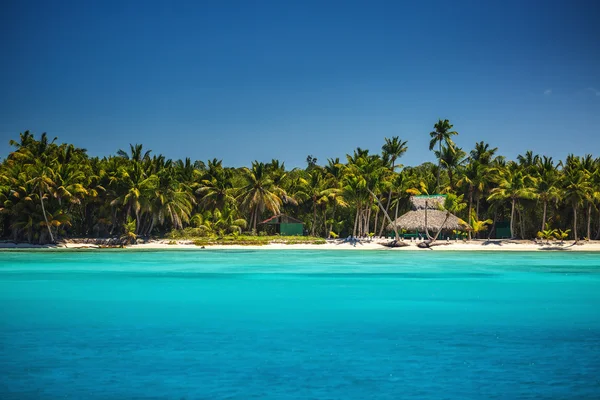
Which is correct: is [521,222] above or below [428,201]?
below

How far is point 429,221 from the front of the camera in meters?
50.4

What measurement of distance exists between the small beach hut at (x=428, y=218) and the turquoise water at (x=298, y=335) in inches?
870

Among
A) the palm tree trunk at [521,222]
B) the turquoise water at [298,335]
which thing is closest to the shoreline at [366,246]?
the palm tree trunk at [521,222]

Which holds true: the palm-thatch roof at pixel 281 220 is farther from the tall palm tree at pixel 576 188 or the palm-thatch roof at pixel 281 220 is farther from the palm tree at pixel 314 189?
the tall palm tree at pixel 576 188

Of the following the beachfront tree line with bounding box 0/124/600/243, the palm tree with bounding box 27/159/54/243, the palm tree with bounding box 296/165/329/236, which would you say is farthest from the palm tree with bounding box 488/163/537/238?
the palm tree with bounding box 27/159/54/243

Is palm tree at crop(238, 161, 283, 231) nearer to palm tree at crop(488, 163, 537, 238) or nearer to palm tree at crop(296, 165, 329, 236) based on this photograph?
palm tree at crop(296, 165, 329, 236)

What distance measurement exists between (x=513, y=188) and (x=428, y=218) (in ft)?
23.2

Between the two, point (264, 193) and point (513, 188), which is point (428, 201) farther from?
point (264, 193)

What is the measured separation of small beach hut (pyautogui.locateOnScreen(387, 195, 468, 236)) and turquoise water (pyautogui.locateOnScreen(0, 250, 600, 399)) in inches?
870

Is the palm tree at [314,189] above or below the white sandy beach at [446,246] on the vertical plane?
above

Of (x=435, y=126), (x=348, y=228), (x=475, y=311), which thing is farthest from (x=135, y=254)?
(x=435, y=126)

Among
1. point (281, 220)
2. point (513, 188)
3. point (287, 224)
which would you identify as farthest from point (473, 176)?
point (281, 220)

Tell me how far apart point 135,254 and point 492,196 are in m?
28.4

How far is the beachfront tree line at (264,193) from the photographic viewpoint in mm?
45875
